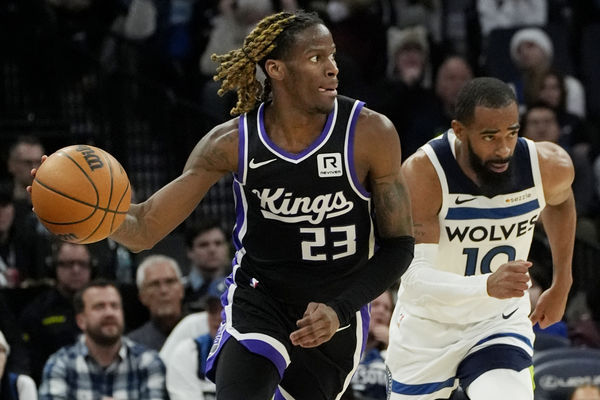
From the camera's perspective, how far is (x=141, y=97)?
445 inches

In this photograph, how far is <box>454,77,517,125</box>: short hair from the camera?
5.61 meters

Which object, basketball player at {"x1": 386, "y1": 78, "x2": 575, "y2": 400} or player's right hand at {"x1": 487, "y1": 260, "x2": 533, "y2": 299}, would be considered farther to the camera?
basketball player at {"x1": 386, "y1": 78, "x2": 575, "y2": 400}

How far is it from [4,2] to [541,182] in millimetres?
7507

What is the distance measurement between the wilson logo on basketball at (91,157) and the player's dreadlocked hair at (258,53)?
65 cm

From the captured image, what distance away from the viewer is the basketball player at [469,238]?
5.59 meters

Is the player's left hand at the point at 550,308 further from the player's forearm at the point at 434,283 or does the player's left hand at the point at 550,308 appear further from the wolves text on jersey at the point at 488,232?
the player's forearm at the point at 434,283

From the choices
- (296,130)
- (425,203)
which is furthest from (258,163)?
(425,203)

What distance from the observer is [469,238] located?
225 inches

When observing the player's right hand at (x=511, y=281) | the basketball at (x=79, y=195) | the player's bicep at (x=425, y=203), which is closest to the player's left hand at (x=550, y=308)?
the player's bicep at (x=425, y=203)

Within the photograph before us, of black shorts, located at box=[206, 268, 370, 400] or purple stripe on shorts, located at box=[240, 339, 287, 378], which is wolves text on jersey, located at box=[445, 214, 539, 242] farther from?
purple stripe on shorts, located at box=[240, 339, 287, 378]

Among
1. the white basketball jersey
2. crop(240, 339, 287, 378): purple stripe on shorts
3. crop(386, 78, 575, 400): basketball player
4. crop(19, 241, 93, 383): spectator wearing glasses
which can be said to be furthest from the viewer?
crop(19, 241, 93, 383): spectator wearing glasses

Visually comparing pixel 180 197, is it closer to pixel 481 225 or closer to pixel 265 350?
pixel 265 350

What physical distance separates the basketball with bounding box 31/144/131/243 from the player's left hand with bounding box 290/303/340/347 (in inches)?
35.9

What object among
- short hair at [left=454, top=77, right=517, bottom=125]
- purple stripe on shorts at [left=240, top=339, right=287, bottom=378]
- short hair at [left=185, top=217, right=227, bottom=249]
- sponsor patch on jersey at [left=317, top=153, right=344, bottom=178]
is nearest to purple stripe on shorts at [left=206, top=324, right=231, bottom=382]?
purple stripe on shorts at [left=240, top=339, right=287, bottom=378]
